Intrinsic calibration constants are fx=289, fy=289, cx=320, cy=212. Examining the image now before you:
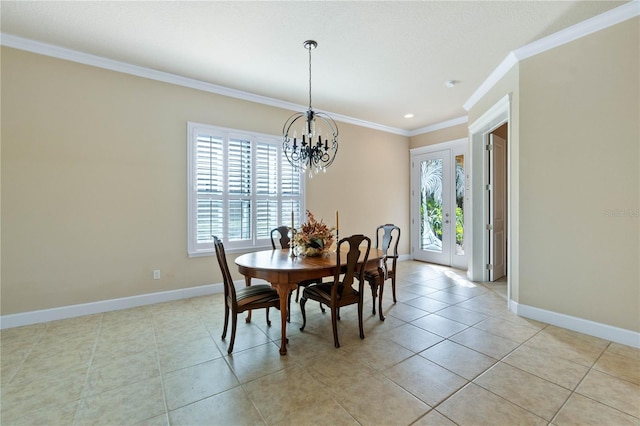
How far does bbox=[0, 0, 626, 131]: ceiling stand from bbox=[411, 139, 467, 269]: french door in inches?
79.1

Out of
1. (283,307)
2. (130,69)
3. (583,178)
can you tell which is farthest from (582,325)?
(130,69)

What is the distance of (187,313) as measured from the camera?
342 cm

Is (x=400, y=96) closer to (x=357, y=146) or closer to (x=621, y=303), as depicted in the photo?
(x=357, y=146)

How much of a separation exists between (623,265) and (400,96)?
3.36 meters

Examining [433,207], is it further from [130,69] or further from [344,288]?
[130,69]

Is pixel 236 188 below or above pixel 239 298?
above

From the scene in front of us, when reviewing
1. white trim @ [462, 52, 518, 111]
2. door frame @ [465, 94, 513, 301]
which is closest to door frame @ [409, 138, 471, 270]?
door frame @ [465, 94, 513, 301]

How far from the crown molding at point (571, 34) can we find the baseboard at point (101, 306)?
186 inches

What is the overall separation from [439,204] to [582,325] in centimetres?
354

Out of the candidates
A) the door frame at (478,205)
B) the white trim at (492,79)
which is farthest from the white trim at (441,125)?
the door frame at (478,205)

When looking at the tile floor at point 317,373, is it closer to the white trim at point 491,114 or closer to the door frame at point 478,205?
the door frame at point 478,205

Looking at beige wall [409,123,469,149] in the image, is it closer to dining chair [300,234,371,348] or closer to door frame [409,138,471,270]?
door frame [409,138,471,270]

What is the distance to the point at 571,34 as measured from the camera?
9.28ft

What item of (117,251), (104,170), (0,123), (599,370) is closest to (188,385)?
(117,251)
